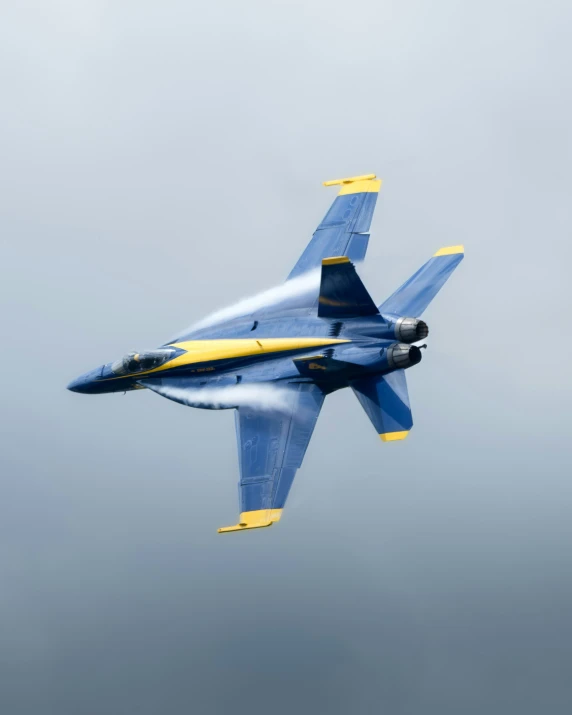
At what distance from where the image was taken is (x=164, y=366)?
139 ft

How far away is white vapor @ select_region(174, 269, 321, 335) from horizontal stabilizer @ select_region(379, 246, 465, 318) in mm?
4140

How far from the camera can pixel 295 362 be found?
1499 inches

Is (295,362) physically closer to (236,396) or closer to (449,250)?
(236,396)

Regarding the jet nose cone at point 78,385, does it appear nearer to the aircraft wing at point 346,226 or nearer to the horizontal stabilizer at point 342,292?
the aircraft wing at point 346,226

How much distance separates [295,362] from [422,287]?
17.9 ft

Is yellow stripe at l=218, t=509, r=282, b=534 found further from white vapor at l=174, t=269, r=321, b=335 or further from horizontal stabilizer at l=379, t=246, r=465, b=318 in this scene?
white vapor at l=174, t=269, r=321, b=335

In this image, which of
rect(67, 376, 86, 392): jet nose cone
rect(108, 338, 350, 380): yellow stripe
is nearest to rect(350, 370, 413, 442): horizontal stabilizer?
rect(108, 338, 350, 380): yellow stripe

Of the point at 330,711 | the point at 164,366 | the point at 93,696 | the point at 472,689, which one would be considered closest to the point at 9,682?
the point at 93,696

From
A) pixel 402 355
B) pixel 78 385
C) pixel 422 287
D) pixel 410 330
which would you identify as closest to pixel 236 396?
pixel 402 355

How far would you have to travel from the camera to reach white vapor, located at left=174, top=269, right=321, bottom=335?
4206cm

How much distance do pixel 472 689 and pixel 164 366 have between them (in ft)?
398

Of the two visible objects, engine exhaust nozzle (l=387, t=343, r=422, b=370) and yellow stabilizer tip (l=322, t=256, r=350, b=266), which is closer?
yellow stabilizer tip (l=322, t=256, r=350, b=266)

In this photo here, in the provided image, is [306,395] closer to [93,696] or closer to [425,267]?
[425,267]

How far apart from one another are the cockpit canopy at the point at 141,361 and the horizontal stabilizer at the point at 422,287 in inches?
353
